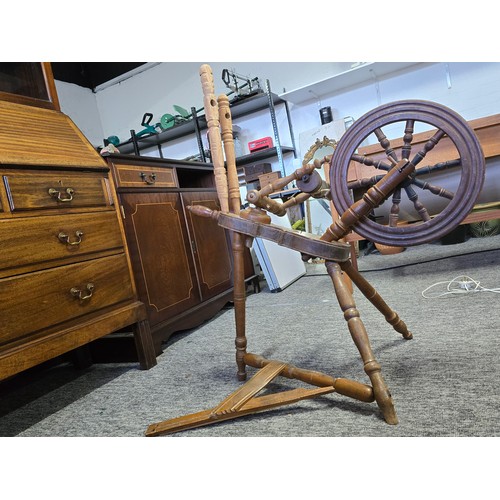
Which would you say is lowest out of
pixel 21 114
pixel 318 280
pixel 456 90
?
pixel 318 280

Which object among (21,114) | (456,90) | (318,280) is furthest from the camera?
(456,90)

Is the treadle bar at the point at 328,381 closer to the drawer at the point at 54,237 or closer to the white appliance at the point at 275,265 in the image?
the drawer at the point at 54,237

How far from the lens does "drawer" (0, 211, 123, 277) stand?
1.03 metres

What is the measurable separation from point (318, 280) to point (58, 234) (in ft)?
6.14

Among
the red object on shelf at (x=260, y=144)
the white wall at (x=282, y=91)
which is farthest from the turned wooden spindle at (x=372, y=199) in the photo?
the red object on shelf at (x=260, y=144)

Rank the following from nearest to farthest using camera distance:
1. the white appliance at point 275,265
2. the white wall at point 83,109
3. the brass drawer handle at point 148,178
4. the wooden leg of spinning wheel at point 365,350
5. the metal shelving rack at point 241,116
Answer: the wooden leg of spinning wheel at point 365,350 < the brass drawer handle at point 148,178 < the white appliance at point 275,265 < the metal shelving rack at point 241,116 < the white wall at point 83,109

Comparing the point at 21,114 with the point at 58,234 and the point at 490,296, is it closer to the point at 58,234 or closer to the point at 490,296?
the point at 58,234

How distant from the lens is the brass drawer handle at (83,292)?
1189 mm

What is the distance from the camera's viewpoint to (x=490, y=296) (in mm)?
1500

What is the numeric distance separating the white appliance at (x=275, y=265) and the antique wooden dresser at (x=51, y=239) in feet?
3.79

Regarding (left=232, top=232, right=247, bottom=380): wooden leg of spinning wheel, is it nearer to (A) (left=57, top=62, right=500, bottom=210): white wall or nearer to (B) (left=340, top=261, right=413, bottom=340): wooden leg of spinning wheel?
(B) (left=340, top=261, right=413, bottom=340): wooden leg of spinning wheel

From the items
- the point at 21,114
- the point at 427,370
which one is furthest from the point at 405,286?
the point at 21,114

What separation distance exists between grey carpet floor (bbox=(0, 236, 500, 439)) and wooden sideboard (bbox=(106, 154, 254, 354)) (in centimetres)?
16

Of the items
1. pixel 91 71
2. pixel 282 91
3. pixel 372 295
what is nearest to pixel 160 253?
pixel 372 295
